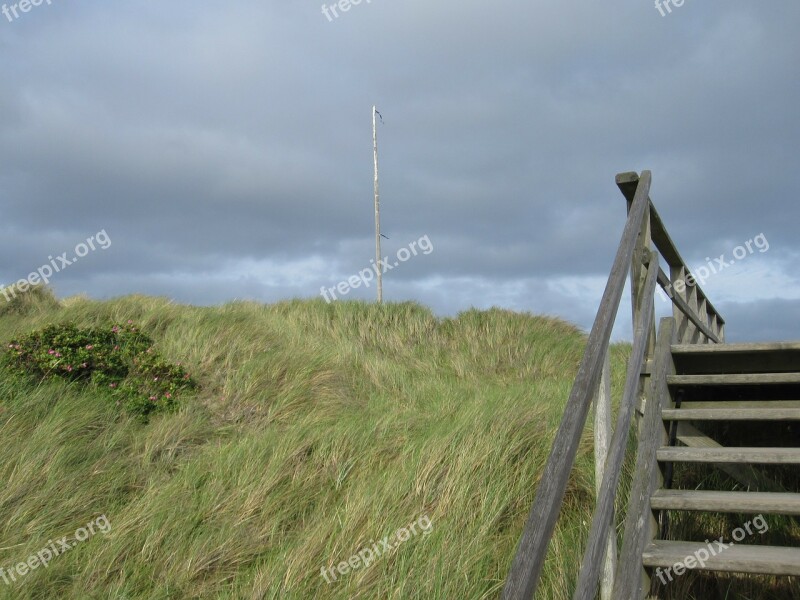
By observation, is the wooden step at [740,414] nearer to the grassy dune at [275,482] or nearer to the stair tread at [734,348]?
the stair tread at [734,348]

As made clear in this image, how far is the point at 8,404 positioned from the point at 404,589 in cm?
493

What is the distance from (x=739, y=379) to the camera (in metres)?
4.58

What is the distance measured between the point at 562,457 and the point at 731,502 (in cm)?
148

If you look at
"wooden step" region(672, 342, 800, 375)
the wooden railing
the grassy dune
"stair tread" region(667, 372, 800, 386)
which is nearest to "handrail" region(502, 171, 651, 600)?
the wooden railing

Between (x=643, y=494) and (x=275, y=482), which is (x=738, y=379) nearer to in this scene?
(x=643, y=494)

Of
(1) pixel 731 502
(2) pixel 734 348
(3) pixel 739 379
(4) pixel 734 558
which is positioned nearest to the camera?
(4) pixel 734 558

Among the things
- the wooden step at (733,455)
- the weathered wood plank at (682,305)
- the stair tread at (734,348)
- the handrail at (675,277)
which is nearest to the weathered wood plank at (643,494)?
the wooden step at (733,455)

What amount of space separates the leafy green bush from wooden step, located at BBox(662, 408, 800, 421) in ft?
16.8

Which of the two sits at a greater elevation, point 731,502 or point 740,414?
point 740,414

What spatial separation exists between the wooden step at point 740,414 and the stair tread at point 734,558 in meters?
0.93

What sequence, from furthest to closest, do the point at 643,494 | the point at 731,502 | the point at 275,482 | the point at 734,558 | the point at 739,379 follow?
the point at 275,482, the point at 739,379, the point at 643,494, the point at 731,502, the point at 734,558

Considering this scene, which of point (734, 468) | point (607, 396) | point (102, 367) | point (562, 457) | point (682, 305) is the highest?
point (682, 305)

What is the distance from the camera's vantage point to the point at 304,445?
Result: 5.80 metres

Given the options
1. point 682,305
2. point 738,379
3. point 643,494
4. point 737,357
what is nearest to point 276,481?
point 643,494
